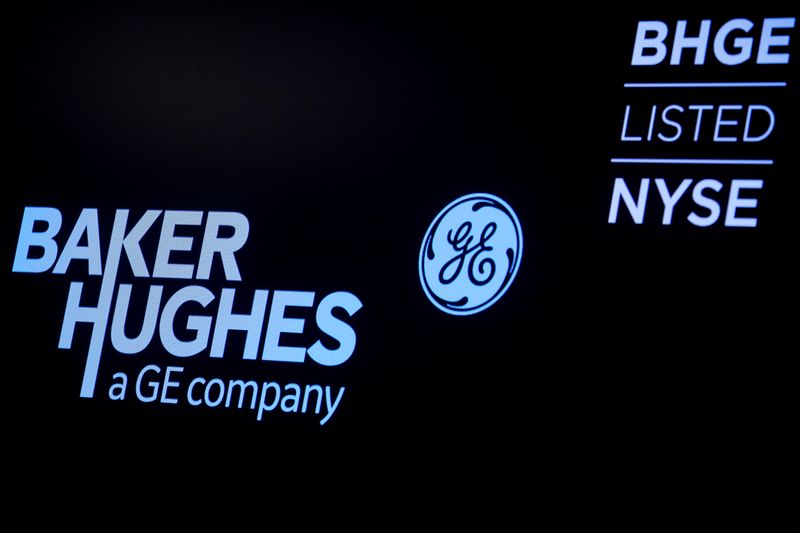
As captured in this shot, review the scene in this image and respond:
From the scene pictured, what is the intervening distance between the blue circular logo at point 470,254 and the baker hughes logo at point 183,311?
1.01 feet

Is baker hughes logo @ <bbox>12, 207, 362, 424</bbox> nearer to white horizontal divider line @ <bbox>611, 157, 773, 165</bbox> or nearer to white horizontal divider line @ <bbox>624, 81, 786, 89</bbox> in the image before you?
white horizontal divider line @ <bbox>611, 157, 773, 165</bbox>

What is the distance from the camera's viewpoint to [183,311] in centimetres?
462

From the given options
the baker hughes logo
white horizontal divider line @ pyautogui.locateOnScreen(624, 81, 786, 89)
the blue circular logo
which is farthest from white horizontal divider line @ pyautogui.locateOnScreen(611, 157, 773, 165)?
the baker hughes logo

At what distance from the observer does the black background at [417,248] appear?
3.95 m

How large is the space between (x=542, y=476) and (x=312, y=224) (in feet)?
3.97

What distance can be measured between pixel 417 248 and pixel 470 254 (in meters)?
0.19

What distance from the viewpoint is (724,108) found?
4.08 metres

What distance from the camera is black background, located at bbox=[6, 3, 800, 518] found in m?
3.95

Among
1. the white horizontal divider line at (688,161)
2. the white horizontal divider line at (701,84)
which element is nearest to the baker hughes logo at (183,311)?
the white horizontal divider line at (688,161)

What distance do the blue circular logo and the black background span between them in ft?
0.14

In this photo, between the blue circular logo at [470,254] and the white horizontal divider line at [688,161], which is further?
the blue circular logo at [470,254]

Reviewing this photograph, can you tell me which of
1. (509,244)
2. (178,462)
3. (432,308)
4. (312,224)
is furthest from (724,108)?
(178,462)

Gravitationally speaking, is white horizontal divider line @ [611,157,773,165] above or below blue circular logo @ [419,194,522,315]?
above

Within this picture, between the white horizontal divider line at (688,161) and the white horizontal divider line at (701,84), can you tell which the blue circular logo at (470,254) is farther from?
the white horizontal divider line at (701,84)
